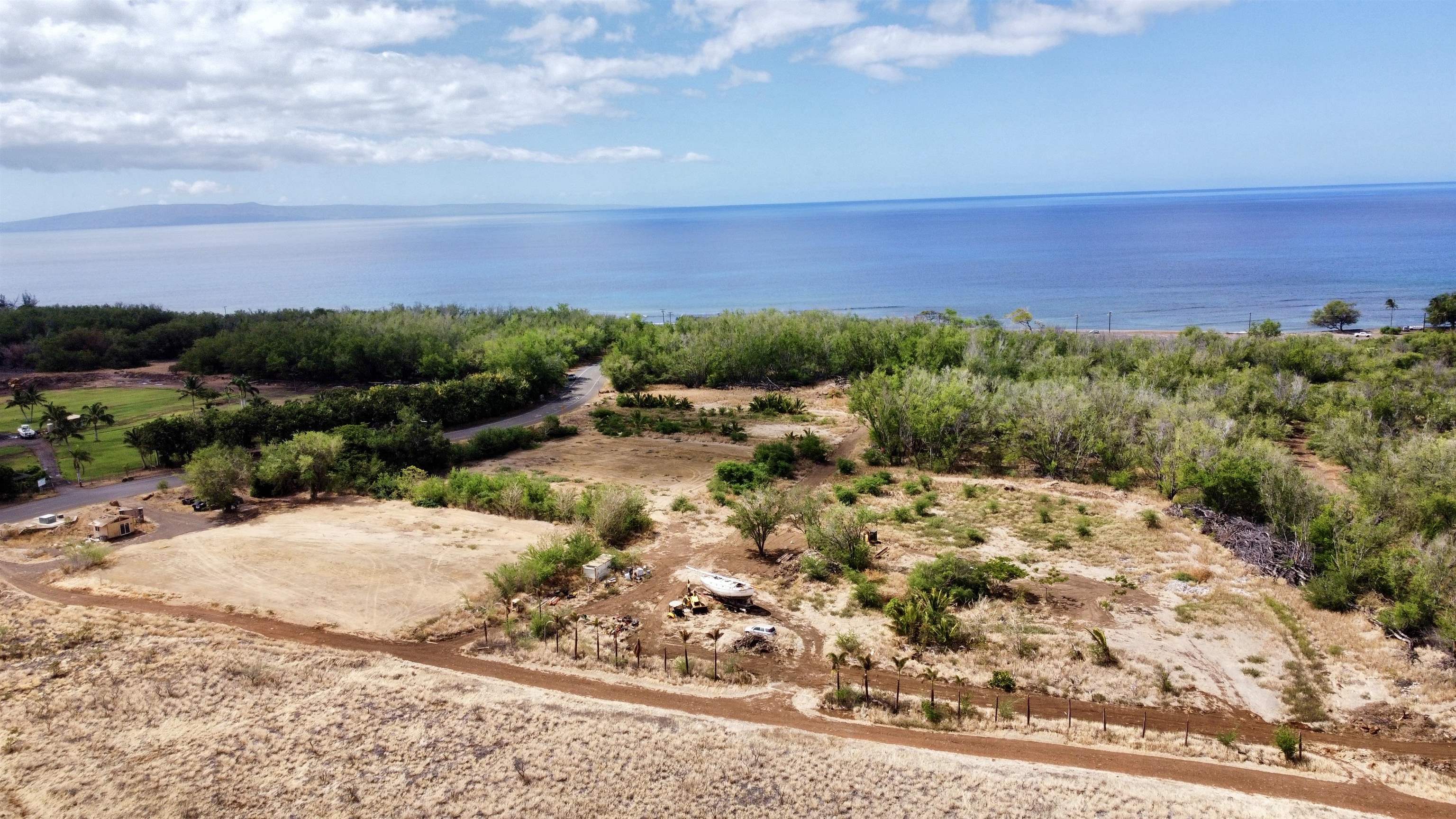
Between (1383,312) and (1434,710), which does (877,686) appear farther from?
(1383,312)

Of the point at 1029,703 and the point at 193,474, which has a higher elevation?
the point at 193,474

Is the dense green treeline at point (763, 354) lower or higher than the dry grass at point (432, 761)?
higher

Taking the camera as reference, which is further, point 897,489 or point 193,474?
point 897,489

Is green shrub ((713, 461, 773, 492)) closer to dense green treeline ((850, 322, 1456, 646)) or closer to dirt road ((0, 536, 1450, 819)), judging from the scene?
dense green treeline ((850, 322, 1456, 646))

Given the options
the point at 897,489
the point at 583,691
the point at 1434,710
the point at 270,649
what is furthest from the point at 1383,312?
the point at 270,649

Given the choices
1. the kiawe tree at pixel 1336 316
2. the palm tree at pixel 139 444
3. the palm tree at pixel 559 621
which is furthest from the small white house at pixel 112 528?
the kiawe tree at pixel 1336 316

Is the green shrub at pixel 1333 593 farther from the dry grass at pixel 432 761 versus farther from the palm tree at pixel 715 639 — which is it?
the palm tree at pixel 715 639
